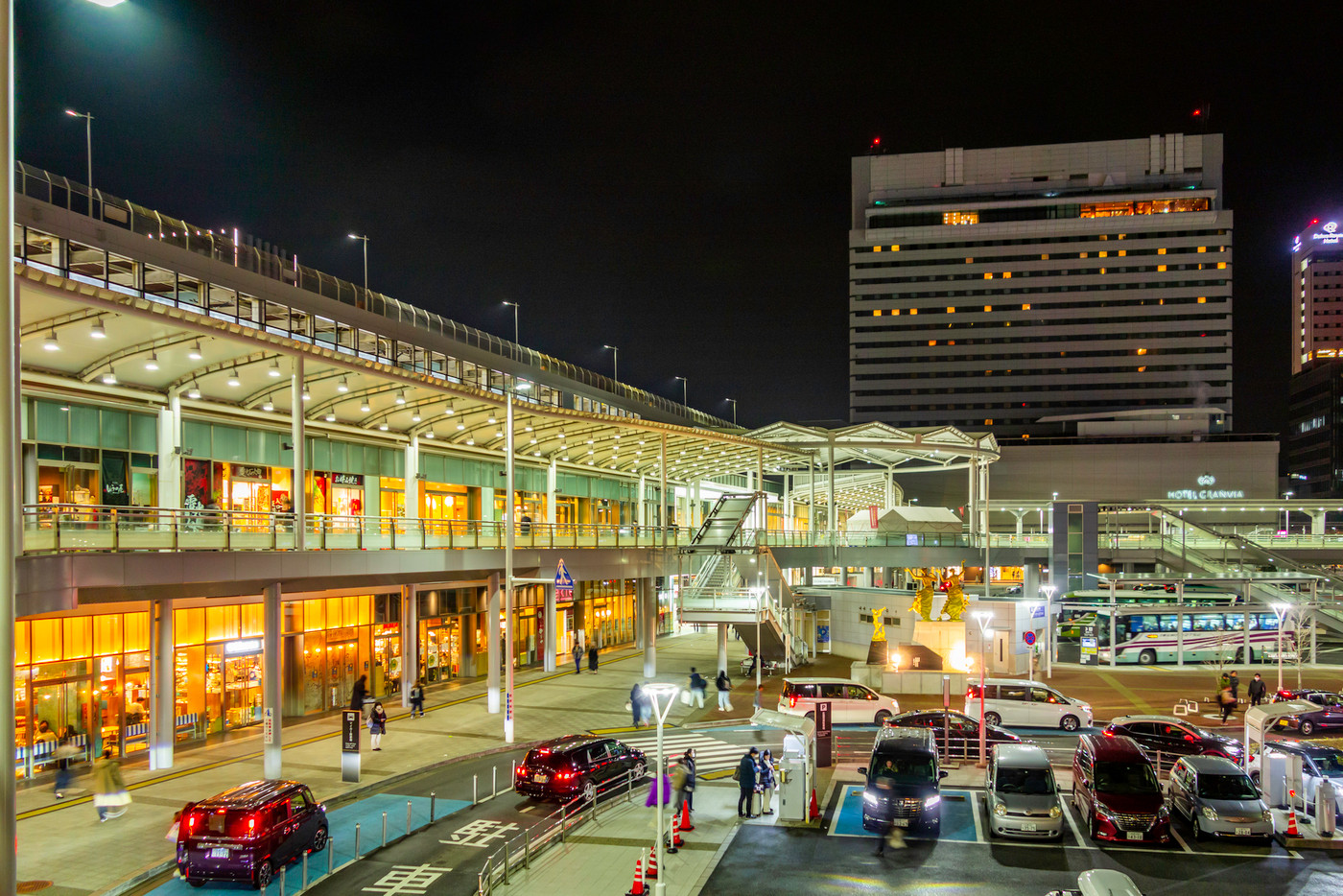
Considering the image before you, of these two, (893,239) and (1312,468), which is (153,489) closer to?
(893,239)

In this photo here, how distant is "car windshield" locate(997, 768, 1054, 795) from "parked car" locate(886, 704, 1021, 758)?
5337 mm

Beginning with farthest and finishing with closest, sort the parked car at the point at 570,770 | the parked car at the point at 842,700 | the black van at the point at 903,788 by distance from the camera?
the parked car at the point at 842,700 < the parked car at the point at 570,770 < the black van at the point at 903,788

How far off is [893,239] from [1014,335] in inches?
890

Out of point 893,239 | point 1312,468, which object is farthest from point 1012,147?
point 1312,468

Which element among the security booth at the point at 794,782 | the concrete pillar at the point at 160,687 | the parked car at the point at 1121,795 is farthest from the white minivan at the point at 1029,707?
the concrete pillar at the point at 160,687

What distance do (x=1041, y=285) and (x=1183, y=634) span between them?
97.1 meters

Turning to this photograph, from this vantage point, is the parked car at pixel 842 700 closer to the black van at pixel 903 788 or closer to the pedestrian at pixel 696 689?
the pedestrian at pixel 696 689

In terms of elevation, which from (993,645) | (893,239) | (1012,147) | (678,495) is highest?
(1012,147)

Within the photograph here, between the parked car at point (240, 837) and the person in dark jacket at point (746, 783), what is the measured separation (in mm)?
8341

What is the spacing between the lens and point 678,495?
59.5m

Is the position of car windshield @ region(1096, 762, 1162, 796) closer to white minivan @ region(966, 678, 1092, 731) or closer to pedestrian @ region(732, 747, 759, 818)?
pedestrian @ region(732, 747, 759, 818)

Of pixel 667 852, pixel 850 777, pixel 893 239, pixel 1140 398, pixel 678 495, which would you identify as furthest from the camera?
pixel 893 239

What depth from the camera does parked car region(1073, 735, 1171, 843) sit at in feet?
54.5

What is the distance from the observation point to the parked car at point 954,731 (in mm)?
23438
